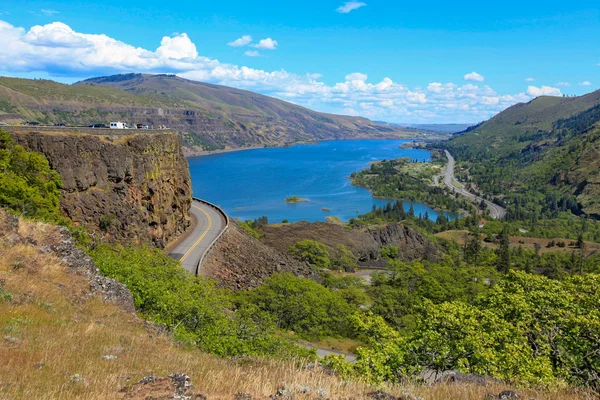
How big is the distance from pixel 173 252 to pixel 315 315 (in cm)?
2133

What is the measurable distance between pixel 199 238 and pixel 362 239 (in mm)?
48000

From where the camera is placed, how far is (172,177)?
6206cm

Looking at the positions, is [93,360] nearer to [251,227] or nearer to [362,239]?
[251,227]

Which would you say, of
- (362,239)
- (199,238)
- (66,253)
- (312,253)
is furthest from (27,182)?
(362,239)

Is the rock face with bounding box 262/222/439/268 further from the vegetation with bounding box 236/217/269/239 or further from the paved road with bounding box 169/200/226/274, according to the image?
the paved road with bounding box 169/200/226/274

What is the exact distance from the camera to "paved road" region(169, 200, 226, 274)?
164 ft

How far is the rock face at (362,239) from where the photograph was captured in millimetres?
87500

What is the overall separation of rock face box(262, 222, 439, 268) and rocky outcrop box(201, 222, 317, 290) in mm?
15996

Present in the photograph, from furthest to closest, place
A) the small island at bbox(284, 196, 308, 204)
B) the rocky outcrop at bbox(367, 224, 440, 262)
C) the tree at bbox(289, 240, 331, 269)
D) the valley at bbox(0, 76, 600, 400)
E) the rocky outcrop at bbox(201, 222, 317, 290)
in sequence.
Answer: the small island at bbox(284, 196, 308, 204)
the rocky outcrop at bbox(367, 224, 440, 262)
the tree at bbox(289, 240, 331, 269)
the rocky outcrop at bbox(201, 222, 317, 290)
the valley at bbox(0, 76, 600, 400)

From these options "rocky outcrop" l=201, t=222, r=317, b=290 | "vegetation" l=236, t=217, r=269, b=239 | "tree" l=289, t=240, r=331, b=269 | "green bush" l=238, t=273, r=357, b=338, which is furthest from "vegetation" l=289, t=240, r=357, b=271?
"green bush" l=238, t=273, r=357, b=338

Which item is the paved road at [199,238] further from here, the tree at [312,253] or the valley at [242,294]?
the tree at [312,253]

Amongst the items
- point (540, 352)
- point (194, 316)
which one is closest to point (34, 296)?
point (194, 316)

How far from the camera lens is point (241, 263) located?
5572 centimetres

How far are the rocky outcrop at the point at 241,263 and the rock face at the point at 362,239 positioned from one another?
15996 mm
